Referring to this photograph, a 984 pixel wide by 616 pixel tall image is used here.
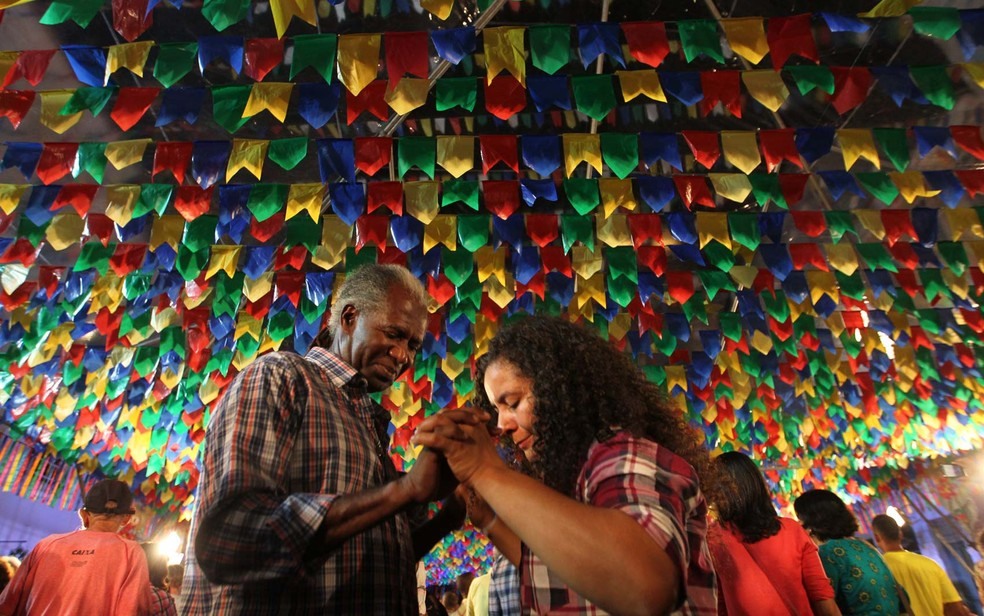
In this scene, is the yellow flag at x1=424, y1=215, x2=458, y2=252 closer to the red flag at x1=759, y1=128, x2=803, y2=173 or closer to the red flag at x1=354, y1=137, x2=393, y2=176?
the red flag at x1=354, y1=137, x2=393, y2=176

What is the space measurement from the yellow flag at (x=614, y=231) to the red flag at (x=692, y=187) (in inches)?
20.9

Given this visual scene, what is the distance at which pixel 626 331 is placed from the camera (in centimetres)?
647

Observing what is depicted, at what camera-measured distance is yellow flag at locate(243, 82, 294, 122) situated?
3.62m

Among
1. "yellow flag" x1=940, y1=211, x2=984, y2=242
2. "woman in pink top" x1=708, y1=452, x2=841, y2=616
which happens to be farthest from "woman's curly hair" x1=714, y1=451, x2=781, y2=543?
"yellow flag" x1=940, y1=211, x2=984, y2=242

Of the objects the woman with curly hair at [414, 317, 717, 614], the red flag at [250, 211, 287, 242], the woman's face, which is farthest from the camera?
the red flag at [250, 211, 287, 242]

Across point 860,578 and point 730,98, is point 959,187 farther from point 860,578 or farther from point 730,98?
point 860,578

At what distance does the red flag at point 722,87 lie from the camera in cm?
372

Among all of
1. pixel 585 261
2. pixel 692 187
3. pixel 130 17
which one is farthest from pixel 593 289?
pixel 130 17

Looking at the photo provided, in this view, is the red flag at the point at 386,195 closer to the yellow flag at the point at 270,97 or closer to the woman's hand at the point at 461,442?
the yellow flag at the point at 270,97

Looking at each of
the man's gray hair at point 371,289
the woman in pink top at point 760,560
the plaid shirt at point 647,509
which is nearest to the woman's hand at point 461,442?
the plaid shirt at point 647,509

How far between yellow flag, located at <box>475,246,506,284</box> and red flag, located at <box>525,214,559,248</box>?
18.6 inches

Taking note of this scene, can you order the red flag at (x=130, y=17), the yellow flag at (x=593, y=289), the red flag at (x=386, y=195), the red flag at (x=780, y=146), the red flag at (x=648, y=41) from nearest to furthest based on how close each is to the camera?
the red flag at (x=130, y=17) < the red flag at (x=648, y=41) < the red flag at (x=780, y=146) < the red flag at (x=386, y=195) < the yellow flag at (x=593, y=289)

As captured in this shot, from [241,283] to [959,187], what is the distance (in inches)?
236

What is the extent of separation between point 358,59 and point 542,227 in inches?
82.9
